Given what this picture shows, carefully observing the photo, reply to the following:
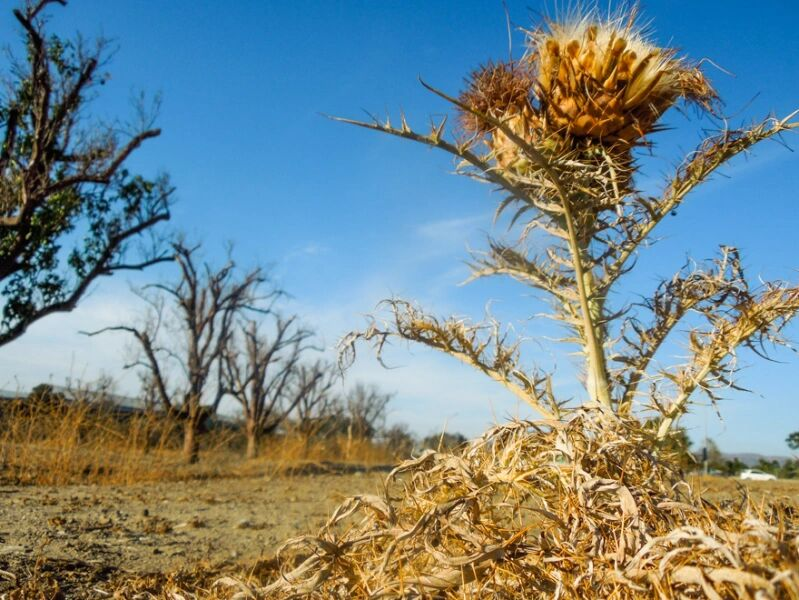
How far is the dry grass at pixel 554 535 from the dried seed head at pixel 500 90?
5.17 ft

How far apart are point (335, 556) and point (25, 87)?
51.3ft

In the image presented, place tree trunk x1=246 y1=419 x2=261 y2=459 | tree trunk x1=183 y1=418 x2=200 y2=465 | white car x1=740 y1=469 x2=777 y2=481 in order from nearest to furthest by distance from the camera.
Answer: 1. white car x1=740 y1=469 x2=777 y2=481
2. tree trunk x1=183 y1=418 x2=200 y2=465
3. tree trunk x1=246 y1=419 x2=261 y2=459

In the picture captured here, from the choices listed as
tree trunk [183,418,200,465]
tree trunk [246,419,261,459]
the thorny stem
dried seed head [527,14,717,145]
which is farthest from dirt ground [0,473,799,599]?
tree trunk [246,419,261,459]

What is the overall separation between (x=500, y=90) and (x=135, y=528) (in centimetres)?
393

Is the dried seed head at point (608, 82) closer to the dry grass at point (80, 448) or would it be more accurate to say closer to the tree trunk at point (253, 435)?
the dry grass at point (80, 448)

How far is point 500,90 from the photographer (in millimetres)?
2775

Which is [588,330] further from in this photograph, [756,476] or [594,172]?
[756,476]

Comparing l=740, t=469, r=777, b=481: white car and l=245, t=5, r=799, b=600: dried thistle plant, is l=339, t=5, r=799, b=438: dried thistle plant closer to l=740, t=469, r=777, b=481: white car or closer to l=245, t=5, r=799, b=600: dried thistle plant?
l=245, t=5, r=799, b=600: dried thistle plant

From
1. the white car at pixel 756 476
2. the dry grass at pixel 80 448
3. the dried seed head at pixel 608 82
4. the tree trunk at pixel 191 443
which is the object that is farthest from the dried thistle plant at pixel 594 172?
the tree trunk at pixel 191 443

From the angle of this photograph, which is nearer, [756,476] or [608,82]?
[608,82]

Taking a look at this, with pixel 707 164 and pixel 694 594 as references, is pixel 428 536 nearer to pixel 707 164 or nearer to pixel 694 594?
pixel 694 594

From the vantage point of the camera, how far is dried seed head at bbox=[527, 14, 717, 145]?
2689 mm

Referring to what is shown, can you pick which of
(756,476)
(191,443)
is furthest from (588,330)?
(191,443)

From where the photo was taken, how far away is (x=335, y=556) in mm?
1467
